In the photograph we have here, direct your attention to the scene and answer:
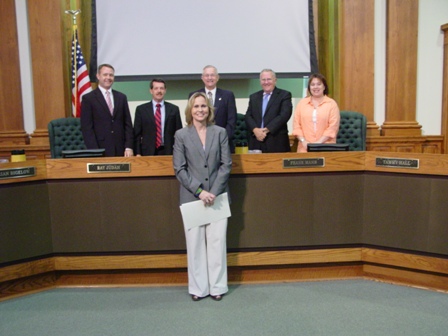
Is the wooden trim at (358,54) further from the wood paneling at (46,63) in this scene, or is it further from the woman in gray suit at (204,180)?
the wood paneling at (46,63)

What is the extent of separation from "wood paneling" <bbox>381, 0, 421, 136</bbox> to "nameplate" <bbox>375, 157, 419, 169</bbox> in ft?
10.0

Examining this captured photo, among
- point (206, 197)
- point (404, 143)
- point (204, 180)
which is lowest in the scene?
point (206, 197)

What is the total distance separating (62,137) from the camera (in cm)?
568

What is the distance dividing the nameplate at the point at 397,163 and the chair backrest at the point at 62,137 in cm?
391

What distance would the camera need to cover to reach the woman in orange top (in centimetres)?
429

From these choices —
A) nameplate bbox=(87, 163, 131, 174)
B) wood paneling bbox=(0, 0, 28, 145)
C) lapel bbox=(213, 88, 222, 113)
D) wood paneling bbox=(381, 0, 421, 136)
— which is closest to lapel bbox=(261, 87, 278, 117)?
lapel bbox=(213, 88, 222, 113)

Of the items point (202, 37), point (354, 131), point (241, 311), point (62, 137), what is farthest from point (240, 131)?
point (241, 311)

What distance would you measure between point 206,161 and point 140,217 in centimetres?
73

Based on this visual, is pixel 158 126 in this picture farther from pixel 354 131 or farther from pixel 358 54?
pixel 358 54

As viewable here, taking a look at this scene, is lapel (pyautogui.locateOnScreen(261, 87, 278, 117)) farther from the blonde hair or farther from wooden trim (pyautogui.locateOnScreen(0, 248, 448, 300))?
wooden trim (pyautogui.locateOnScreen(0, 248, 448, 300))

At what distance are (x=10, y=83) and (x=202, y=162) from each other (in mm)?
4145

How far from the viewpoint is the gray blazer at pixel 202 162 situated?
121 inches

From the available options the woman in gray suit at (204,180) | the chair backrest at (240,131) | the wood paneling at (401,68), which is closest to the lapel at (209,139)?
the woman in gray suit at (204,180)

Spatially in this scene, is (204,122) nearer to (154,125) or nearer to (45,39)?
(154,125)
